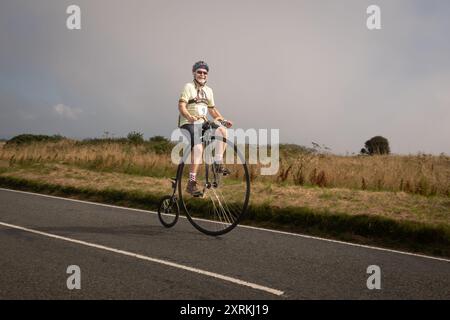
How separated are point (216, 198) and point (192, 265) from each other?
400 cm

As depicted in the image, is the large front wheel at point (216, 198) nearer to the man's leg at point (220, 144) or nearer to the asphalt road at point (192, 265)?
the man's leg at point (220, 144)

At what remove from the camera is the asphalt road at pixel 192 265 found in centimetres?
388

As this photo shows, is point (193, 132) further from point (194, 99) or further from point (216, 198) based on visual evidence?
point (216, 198)

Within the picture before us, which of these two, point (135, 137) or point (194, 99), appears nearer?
point (194, 99)

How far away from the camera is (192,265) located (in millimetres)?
4766

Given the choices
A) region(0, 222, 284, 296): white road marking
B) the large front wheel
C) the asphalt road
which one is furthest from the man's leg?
region(0, 222, 284, 296): white road marking

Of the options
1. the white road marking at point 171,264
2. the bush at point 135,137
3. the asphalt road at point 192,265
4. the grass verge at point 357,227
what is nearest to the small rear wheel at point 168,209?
the asphalt road at point 192,265

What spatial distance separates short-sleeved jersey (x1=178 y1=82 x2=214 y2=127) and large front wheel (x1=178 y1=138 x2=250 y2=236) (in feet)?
2.02

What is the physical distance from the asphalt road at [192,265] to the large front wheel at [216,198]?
48cm

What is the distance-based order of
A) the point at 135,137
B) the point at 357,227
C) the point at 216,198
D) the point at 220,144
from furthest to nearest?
1. the point at 135,137
2. the point at 216,198
3. the point at 357,227
4. the point at 220,144

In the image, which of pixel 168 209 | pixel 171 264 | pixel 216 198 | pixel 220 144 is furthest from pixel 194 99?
pixel 216 198

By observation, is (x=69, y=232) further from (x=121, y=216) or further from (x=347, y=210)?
(x=347, y=210)

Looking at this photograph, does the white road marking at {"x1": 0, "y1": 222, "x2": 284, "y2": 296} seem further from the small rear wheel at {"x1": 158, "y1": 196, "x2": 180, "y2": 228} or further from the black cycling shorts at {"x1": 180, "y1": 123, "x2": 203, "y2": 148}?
the black cycling shorts at {"x1": 180, "y1": 123, "x2": 203, "y2": 148}

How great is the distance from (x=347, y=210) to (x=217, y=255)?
3857 mm
